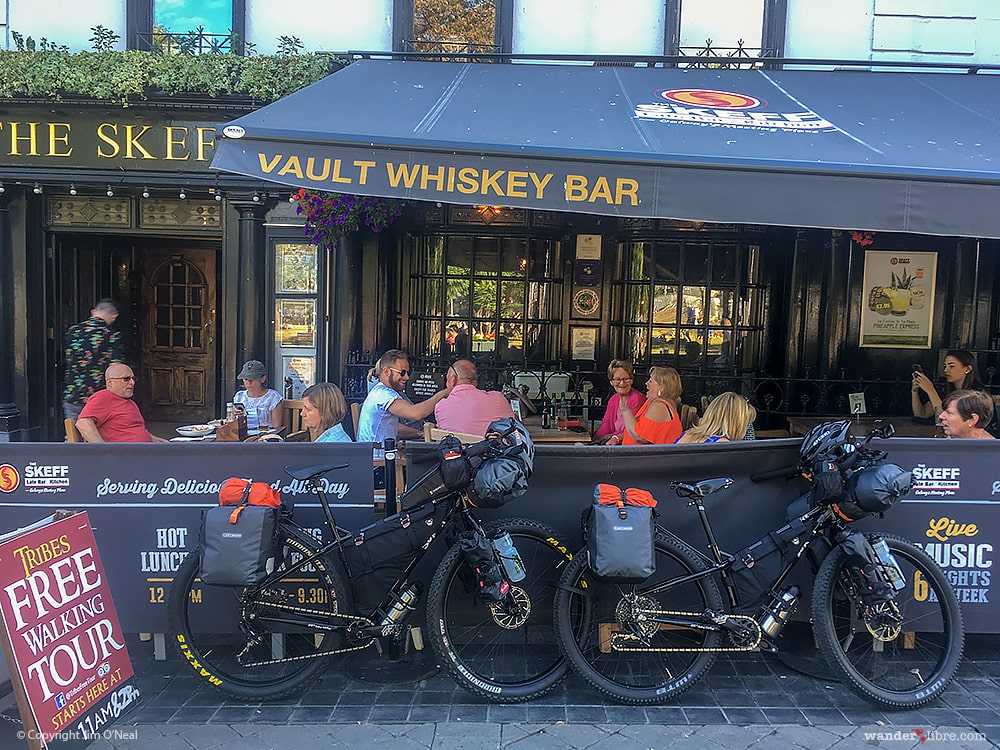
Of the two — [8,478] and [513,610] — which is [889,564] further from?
[8,478]

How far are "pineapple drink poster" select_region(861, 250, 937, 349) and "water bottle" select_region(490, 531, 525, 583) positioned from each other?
18.3ft

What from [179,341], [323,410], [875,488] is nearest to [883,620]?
[875,488]

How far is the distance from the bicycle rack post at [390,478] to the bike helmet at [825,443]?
2162 millimetres

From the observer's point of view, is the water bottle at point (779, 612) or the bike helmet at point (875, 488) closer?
the bike helmet at point (875, 488)

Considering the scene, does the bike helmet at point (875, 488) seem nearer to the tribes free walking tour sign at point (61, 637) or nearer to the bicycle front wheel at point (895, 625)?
the bicycle front wheel at point (895, 625)

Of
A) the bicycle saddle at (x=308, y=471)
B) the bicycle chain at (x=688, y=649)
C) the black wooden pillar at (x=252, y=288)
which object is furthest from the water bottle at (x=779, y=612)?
the black wooden pillar at (x=252, y=288)

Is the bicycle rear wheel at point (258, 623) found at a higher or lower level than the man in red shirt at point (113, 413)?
lower

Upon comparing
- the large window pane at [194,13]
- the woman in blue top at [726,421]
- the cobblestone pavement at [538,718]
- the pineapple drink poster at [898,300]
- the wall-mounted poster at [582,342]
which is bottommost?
the cobblestone pavement at [538,718]

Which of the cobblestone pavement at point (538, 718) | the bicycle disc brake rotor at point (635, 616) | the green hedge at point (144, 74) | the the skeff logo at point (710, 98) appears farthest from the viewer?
the green hedge at point (144, 74)

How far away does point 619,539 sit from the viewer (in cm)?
337

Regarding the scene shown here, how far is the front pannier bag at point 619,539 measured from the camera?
3.35 m

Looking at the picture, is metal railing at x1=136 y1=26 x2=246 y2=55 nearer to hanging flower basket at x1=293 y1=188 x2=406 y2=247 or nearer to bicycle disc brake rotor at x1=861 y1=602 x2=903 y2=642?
hanging flower basket at x1=293 y1=188 x2=406 y2=247

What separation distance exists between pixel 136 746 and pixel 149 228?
19.4 feet

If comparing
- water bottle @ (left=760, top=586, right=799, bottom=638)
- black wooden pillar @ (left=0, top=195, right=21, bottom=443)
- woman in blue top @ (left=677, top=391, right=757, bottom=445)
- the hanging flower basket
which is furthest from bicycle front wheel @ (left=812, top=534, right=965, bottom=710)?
black wooden pillar @ (left=0, top=195, right=21, bottom=443)
